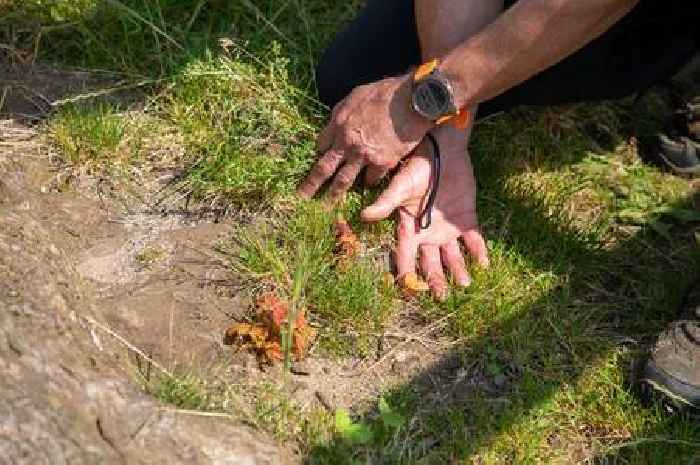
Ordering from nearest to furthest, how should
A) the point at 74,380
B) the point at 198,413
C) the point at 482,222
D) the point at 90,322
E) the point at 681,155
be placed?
the point at 74,380 < the point at 198,413 < the point at 90,322 < the point at 482,222 < the point at 681,155

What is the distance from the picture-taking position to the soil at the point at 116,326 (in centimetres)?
209

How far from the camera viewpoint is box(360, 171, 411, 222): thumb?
9.45ft

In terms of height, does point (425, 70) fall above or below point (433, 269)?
above

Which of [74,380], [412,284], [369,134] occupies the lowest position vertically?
[412,284]

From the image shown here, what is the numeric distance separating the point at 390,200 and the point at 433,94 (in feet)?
1.06

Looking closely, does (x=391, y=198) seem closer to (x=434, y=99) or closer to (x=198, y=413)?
(x=434, y=99)

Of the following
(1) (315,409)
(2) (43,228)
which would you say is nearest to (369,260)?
(1) (315,409)

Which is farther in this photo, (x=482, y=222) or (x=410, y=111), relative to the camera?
(x=482, y=222)

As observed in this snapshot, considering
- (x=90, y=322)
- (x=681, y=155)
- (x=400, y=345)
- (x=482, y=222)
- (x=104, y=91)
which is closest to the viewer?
(x=90, y=322)

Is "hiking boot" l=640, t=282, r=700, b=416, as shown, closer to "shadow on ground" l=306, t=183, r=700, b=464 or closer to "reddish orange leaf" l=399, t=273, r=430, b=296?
"shadow on ground" l=306, t=183, r=700, b=464

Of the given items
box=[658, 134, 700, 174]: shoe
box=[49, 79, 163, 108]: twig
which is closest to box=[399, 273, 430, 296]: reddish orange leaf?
box=[49, 79, 163, 108]: twig

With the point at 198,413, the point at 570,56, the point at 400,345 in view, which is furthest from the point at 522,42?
the point at 198,413

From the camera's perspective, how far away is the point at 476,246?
116 inches

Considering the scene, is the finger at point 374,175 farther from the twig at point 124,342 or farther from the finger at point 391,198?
the twig at point 124,342
